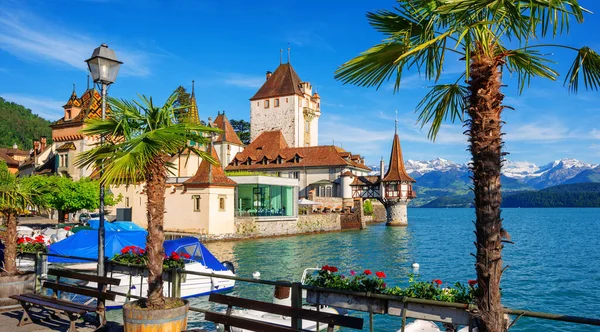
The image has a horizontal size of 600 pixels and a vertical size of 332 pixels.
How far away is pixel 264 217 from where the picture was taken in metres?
48.2

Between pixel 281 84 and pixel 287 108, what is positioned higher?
pixel 281 84

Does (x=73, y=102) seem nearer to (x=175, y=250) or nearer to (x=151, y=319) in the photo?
(x=175, y=250)

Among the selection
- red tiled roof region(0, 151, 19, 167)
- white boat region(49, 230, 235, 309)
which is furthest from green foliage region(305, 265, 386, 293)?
red tiled roof region(0, 151, 19, 167)

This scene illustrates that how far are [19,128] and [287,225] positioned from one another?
A: 105m

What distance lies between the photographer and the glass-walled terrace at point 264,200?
50062mm

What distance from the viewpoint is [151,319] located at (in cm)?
650

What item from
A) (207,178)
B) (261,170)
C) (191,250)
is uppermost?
(261,170)

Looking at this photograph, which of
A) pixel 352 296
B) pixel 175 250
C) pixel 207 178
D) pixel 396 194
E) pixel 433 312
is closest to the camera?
pixel 433 312

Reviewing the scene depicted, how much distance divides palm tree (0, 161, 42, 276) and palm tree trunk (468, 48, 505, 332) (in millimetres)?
8739

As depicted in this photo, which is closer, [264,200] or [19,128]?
[264,200]

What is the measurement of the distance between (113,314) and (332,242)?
3209cm

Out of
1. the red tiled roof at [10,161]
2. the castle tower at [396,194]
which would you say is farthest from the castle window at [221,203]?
the red tiled roof at [10,161]

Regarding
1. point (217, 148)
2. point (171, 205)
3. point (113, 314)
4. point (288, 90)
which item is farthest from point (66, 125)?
point (113, 314)

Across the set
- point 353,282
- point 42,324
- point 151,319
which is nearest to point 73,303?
point 42,324
